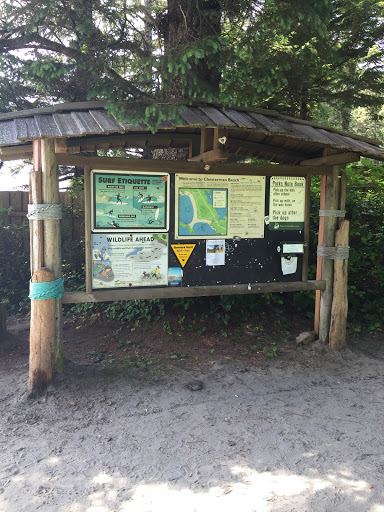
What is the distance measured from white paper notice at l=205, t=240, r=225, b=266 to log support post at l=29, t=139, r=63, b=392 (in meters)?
1.73

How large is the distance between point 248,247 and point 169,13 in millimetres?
3933

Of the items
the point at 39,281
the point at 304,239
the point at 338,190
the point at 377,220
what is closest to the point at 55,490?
the point at 39,281

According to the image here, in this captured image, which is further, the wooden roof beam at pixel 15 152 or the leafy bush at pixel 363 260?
the leafy bush at pixel 363 260

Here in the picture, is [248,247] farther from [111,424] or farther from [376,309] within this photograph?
Result: [376,309]

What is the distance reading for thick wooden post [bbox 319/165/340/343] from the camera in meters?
5.46

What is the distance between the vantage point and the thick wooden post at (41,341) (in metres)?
4.20

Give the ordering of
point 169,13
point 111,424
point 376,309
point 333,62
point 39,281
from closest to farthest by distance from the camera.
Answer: point 111,424
point 39,281
point 169,13
point 376,309
point 333,62

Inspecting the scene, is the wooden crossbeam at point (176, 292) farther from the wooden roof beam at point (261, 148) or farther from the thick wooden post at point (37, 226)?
the wooden roof beam at point (261, 148)

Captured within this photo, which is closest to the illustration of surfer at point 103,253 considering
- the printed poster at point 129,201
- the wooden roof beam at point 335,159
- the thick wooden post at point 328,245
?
the printed poster at point 129,201

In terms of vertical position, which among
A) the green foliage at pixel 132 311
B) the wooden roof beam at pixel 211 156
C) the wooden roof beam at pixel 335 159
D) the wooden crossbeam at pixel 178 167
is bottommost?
the green foliage at pixel 132 311

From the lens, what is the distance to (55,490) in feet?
9.43

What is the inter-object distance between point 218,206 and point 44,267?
2.10 metres

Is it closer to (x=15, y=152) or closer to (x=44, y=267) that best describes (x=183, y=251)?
(x=44, y=267)

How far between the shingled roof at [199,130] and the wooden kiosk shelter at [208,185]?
1 cm
